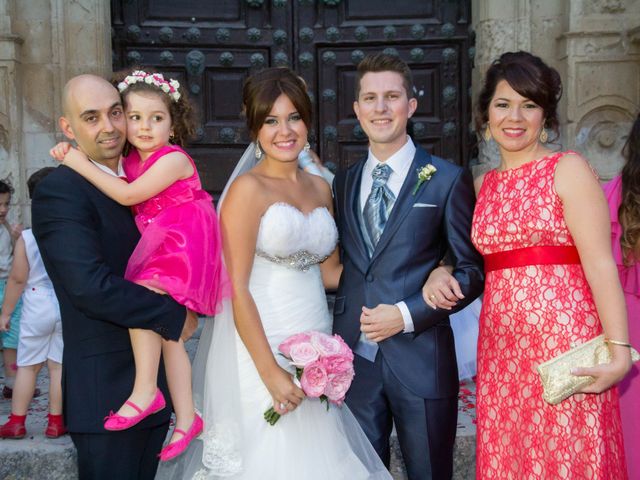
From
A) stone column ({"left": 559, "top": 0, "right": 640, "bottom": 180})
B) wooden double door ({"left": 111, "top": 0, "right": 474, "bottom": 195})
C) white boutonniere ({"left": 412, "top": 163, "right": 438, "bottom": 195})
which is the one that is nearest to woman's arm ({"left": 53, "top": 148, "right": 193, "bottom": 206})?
white boutonniere ({"left": 412, "top": 163, "right": 438, "bottom": 195})

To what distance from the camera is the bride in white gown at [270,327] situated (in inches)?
127

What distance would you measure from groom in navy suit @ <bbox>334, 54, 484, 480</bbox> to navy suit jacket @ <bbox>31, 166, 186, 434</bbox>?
82cm

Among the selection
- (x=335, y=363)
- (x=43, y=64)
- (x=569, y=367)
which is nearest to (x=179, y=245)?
(x=335, y=363)

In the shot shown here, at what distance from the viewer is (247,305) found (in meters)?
3.21

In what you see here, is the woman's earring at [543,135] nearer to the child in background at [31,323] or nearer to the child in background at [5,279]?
the child in background at [31,323]

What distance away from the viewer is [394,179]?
3445 mm

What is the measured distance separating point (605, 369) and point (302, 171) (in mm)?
1541

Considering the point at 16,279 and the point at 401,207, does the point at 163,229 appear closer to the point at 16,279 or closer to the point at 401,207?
the point at 401,207

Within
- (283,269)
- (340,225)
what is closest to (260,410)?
(283,269)

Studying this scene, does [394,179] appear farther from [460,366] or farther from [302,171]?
[460,366]

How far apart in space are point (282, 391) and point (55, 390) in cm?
206

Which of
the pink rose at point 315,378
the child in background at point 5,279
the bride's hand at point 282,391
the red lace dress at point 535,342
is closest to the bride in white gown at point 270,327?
the bride's hand at point 282,391

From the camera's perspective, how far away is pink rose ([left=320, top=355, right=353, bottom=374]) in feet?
10.3

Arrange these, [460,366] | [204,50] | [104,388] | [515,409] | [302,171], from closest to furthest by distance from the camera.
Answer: [104,388] < [515,409] < [302,171] < [460,366] < [204,50]
